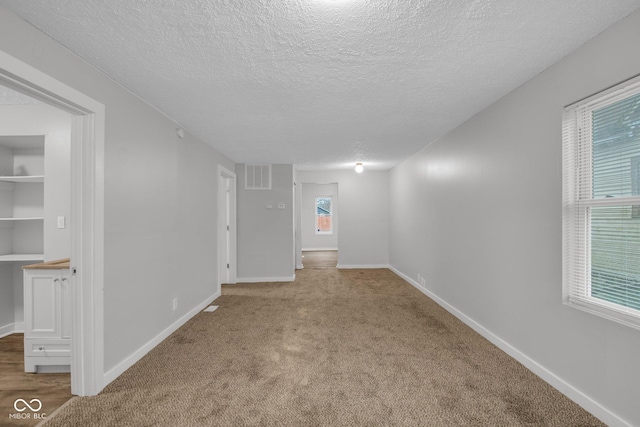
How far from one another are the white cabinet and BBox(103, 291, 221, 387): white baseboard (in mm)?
462

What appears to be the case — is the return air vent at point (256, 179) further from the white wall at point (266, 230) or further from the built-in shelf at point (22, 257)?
the built-in shelf at point (22, 257)

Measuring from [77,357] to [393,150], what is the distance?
4.67 meters

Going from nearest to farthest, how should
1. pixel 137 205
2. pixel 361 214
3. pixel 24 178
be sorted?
1. pixel 137 205
2. pixel 24 178
3. pixel 361 214

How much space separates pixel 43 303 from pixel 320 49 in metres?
3.01

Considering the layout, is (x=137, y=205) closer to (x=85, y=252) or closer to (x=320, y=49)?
(x=85, y=252)

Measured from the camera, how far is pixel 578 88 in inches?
77.7

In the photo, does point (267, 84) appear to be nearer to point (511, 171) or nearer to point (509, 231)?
point (511, 171)

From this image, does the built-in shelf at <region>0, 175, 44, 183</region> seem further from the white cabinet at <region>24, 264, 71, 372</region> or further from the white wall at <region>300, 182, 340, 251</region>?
the white wall at <region>300, 182, 340, 251</region>

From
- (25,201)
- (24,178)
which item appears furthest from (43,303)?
(25,201)

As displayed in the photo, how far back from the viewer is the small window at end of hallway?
11750mm

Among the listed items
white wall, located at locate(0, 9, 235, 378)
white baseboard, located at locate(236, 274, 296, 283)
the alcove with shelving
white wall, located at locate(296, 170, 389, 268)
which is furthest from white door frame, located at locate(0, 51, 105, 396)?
white wall, located at locate(296, 170, 389, 268)

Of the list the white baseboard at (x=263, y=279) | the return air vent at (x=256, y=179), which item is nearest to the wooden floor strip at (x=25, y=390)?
the white baseboard at (x=263, y=279)

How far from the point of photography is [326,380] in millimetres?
2297

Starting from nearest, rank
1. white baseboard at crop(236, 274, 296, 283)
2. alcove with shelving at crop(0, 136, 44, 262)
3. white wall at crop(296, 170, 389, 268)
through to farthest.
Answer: alcove with shelving at crop(0, 136, 44, 262) → white baseboard at crop(236, 274, 296, 283) → white wall at crop(296, 170, 389, 268)
